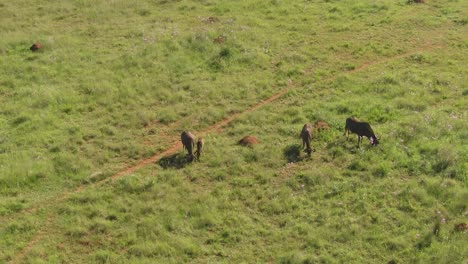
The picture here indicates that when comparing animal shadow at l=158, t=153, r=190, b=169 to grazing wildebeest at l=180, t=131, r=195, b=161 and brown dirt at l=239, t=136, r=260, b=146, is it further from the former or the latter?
brown dirt at l=239, t=136, r=260, b=146

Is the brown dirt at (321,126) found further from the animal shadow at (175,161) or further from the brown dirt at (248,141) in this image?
the animal shadow at (175,161)

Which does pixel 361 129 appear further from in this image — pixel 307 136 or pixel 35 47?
pixel 35 47

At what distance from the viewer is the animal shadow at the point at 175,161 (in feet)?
61.0

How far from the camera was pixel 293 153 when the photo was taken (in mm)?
18688

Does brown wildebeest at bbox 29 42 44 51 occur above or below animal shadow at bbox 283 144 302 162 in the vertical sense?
above

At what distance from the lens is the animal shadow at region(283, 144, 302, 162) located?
1843 centimetres

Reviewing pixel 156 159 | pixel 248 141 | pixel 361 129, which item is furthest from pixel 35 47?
pixel 361 129

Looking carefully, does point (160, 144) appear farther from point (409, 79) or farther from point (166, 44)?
point (409, 79)

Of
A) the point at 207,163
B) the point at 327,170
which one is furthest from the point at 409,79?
the point at 207,163

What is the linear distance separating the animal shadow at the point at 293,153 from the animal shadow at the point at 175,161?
3550 millimetres

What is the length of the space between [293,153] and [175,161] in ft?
14.0

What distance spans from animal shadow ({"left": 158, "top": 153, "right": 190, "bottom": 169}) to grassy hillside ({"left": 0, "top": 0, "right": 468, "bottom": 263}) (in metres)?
0.07

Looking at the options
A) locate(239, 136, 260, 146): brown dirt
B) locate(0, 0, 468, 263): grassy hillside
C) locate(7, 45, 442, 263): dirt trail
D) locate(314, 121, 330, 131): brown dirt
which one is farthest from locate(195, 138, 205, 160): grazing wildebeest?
locate(314, 121, 330, 131): brown dirt

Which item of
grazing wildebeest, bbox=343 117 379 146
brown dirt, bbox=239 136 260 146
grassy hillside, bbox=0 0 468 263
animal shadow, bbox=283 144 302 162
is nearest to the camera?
grassy hillside, bbox=0 0 468 263
